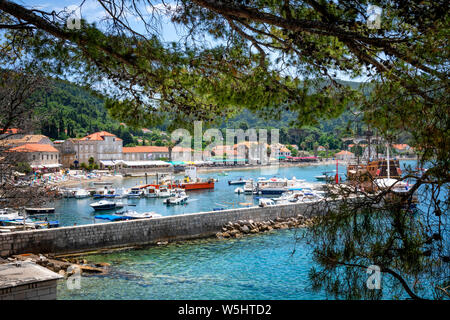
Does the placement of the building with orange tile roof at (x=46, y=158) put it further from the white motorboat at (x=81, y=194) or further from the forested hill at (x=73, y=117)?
A: the white motorboat at (x=81, y=194)

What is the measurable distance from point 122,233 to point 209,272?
3.81 meters

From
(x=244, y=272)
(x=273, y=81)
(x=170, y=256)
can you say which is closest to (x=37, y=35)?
(x=273, y=81)

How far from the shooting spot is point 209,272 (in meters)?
10.2

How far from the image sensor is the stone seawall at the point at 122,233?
10.8m

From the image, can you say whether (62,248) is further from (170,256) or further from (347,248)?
(347,248)

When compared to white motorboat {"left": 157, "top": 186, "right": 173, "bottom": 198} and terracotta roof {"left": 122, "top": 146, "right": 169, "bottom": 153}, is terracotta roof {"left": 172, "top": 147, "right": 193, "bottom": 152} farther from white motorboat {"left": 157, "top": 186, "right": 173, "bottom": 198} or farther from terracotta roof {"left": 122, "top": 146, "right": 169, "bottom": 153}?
white motorboat {"left": 157, "top": 186, "right": 173, "bottom": 198}

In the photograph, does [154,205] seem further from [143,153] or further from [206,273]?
[143,153]

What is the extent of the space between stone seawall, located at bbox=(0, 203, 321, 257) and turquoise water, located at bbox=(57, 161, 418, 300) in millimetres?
555

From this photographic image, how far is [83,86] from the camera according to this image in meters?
4.57

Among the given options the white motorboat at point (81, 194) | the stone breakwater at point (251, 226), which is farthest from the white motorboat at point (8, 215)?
the white motorboat at point (81, 194)

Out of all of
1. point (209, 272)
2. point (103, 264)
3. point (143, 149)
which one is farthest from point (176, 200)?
point (143, 149)

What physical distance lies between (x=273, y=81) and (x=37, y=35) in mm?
2719

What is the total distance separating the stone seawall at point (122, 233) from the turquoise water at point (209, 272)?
56 centimetres

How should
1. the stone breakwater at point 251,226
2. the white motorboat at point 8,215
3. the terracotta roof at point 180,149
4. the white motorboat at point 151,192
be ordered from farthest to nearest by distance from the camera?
the terracotta roof at point 180,149 < the white motorboat at point 151,192 < the white motorboat at point 8,215 < the stone breakwater at point 251,226
